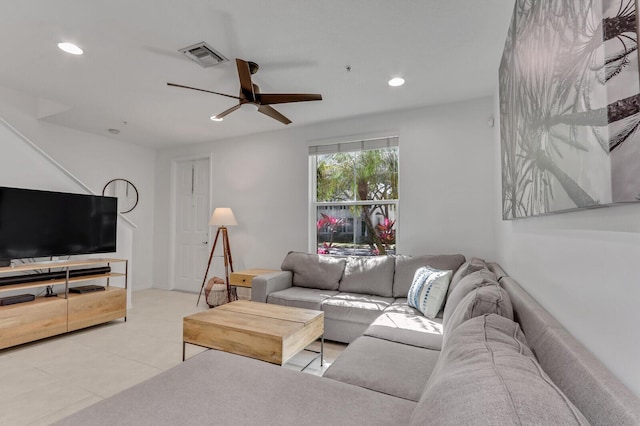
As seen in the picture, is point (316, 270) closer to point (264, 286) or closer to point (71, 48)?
point (264, 286)

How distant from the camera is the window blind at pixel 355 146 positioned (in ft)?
12.8

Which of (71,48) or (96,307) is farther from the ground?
(71,48)

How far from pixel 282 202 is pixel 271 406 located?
11.6 feet

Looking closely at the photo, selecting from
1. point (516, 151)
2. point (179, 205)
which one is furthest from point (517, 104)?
point (179, 205)

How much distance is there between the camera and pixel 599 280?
79 centimetres

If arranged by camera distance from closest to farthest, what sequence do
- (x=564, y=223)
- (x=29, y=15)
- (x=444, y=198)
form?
(x=564, y=223)
(x=29, y=15)
(x=444, y=198)

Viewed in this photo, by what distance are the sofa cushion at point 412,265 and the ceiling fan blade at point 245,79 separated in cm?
223

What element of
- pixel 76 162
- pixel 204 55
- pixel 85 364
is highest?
pixel 204 55

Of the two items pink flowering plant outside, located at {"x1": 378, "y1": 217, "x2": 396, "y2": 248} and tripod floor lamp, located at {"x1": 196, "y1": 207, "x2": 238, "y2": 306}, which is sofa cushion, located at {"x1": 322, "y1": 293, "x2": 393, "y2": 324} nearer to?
pink flowering plant outside, located at {"x1": 378, "y1": 217, "x2": 396, "y2": 248}

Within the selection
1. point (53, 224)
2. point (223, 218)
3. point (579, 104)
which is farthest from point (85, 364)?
point (579, 104)

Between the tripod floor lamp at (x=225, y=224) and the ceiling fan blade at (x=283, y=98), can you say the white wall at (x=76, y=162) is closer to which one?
the tripod floor lamp at (x=225, y=224)

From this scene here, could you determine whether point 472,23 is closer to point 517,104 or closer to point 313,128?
point 517,104

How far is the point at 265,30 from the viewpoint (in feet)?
7.29

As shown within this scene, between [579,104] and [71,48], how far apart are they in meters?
3.30
